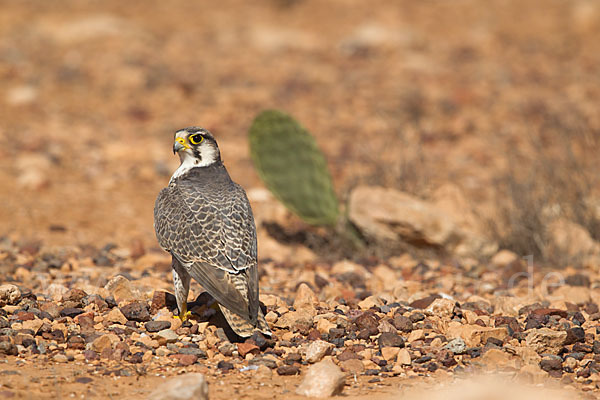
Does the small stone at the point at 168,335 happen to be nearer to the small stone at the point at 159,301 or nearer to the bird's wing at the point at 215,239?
the bird's wing at the point at 215,239

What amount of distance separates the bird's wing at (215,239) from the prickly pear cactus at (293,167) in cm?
292

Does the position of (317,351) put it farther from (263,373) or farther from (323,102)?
(323,102)

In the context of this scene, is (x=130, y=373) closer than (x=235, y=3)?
Yes

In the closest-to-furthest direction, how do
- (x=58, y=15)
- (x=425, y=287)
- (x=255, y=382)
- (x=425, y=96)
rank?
(x=255, y=382) → (x=425, y=287) → (x=425, y=96) → (x=58, y=15)

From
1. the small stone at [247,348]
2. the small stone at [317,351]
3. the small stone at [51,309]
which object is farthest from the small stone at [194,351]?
the small stone at [51,309]

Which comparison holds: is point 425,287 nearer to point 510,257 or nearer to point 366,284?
point 366,284

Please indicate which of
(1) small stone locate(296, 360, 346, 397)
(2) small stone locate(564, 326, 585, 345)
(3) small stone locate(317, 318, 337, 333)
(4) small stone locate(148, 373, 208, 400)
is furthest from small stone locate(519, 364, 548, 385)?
(4) small stone locate(148, 373, 208, 400)

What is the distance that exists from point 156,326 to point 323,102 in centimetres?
882

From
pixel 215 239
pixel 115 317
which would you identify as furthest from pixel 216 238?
pixel 115 317

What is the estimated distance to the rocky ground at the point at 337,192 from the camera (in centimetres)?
535

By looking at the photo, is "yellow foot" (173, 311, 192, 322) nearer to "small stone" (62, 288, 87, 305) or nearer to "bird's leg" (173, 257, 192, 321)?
"bird's leg" (173, 257, 192, 321)

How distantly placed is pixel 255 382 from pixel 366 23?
585 inches

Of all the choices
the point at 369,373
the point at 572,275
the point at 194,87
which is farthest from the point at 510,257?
the point at 194,87

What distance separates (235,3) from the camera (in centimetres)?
2055
